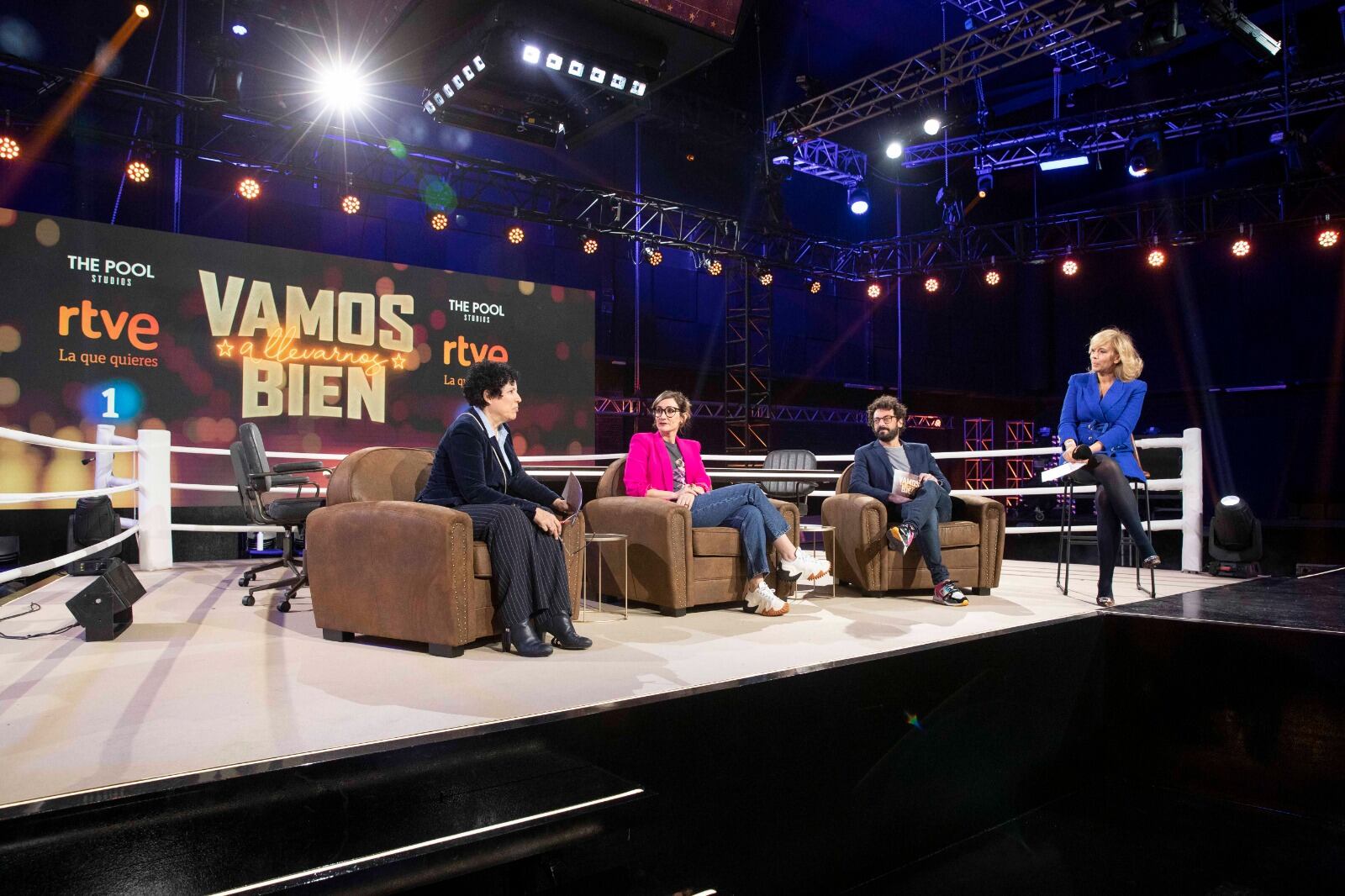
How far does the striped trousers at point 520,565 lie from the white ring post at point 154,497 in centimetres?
328

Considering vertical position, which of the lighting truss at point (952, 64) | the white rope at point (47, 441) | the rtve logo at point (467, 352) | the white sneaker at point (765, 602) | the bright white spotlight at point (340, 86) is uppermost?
the lighting truss at point (952, 64)

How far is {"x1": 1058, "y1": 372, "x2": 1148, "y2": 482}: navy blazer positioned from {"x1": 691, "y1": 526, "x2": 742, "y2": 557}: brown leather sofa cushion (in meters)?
1.64

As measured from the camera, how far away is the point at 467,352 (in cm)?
875

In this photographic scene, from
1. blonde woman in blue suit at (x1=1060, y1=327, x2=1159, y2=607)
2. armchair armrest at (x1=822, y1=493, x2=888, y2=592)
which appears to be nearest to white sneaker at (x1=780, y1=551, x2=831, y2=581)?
armchair armrest at (x1=822, y1=493, x2=888, y2=592)

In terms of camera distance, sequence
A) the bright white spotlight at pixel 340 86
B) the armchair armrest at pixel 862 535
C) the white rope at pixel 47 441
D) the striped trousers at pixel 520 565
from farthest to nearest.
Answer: the bright white spotlight at pixel 340 86 < the armchair armrest at pixel 862 535 < the striped trousers at pixel 520 565 < the white rope at pixel 47 441

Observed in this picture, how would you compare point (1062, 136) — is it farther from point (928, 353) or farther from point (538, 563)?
point (538, 563)

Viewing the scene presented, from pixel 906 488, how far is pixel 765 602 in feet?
3.11

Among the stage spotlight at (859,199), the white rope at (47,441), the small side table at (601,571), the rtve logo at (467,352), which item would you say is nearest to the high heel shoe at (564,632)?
the small side table at (601,571)

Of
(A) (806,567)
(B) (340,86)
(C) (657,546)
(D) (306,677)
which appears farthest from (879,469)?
(B) (340,86)

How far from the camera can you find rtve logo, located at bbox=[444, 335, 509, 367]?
862 centimetres

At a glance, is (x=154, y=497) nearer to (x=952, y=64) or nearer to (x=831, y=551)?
(x=831, y=551)

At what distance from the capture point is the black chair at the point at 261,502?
3.92 metres

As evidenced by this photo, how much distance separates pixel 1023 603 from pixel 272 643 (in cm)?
316

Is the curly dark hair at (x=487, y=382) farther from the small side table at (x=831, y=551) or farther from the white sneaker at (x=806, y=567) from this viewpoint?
the small side table at (x=831, y=551)
